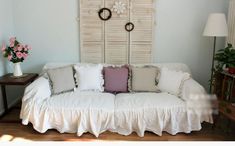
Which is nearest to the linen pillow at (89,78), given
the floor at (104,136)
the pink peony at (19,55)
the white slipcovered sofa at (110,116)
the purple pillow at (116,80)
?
the purple pillow at (116,80)

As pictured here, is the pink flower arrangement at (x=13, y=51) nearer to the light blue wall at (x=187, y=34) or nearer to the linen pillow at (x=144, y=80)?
the linen pillow at (x=144, y=80)

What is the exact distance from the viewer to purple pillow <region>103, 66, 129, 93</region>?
318cm

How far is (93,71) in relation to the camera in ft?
10.4

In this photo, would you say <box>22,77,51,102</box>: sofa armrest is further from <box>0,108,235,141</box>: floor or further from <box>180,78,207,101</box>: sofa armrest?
<box>180,78,207,101</box>: sofa armrest

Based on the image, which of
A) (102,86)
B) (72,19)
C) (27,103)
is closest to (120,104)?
(102,86)

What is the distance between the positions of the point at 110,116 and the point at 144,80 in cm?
79

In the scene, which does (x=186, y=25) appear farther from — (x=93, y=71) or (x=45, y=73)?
(x=45, y=73)

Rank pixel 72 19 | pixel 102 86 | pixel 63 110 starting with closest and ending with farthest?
pixel 63 110, pixel 102 86, pixel 72 19

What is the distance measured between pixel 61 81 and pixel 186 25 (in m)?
2.10

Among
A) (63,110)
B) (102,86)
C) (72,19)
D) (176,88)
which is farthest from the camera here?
(72,19)

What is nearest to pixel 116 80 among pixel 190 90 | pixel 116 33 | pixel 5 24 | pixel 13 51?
pixel 116 33

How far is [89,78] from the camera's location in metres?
3.12

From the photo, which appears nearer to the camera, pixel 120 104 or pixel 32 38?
pixel 120 104

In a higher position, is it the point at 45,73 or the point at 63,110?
the point at 45,73
